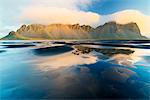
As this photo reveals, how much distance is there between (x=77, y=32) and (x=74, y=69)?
13.6 inches

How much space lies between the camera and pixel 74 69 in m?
1.79

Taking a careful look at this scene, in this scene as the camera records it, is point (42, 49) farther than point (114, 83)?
Yes

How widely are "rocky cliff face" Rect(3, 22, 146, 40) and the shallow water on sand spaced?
0.06 m

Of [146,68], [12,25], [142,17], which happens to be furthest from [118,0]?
[12,25]

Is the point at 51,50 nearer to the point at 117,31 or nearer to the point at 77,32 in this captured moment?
the point at 77,32

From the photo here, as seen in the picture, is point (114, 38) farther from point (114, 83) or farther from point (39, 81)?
point (39, 81)

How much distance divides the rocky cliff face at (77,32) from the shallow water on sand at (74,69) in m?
0.06

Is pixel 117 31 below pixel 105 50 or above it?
above

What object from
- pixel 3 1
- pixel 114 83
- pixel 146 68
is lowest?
pixel 114 83

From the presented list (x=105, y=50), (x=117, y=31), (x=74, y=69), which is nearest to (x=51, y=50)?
(x=74, y=69)

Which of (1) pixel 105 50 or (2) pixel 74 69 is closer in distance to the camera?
(2) pixel 74 69

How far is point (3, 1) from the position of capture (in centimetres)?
183

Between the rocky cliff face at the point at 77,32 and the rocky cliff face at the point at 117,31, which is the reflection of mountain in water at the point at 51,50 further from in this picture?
the rocky cliff face at the point at 117,31

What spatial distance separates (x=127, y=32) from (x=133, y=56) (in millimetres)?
237
